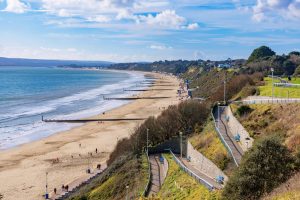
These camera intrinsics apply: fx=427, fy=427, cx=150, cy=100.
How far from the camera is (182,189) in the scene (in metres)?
26.8

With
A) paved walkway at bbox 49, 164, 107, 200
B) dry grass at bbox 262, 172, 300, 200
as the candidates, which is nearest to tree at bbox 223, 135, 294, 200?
dry grass at bbox 262, 172, 300, 200

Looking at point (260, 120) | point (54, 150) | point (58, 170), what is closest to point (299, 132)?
point (260, 120)

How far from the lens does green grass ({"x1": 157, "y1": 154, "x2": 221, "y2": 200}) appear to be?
24469mm

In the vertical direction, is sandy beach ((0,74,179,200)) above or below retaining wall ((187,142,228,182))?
below

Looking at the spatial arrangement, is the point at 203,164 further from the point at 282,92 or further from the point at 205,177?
the point at 282,92

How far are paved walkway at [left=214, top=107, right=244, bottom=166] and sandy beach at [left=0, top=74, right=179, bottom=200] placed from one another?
50.2ft

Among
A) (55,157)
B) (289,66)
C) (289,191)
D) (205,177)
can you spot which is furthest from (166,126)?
(289,66)

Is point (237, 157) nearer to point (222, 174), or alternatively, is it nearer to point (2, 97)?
point (222, 174)

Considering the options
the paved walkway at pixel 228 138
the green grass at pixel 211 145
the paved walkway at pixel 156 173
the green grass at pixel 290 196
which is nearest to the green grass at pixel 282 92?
the paved walkway at pixel 228 138

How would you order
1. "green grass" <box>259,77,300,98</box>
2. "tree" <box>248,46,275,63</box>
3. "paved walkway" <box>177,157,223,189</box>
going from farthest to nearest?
"tree" <box>248,46,275,63</box>
"green grass" <box>259,77,300,98</box>
"paved walkway" <box>177,157,223,189</box>

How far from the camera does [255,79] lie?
64.3 metres

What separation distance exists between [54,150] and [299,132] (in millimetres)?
37078

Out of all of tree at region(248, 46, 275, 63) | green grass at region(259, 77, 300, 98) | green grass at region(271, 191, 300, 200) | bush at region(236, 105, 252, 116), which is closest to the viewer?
green grass at region(271, 191, 300, 200)

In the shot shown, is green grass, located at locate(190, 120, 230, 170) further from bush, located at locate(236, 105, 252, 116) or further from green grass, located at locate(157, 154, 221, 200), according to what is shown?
bush, located at locate(236, 105, 252, 116)
